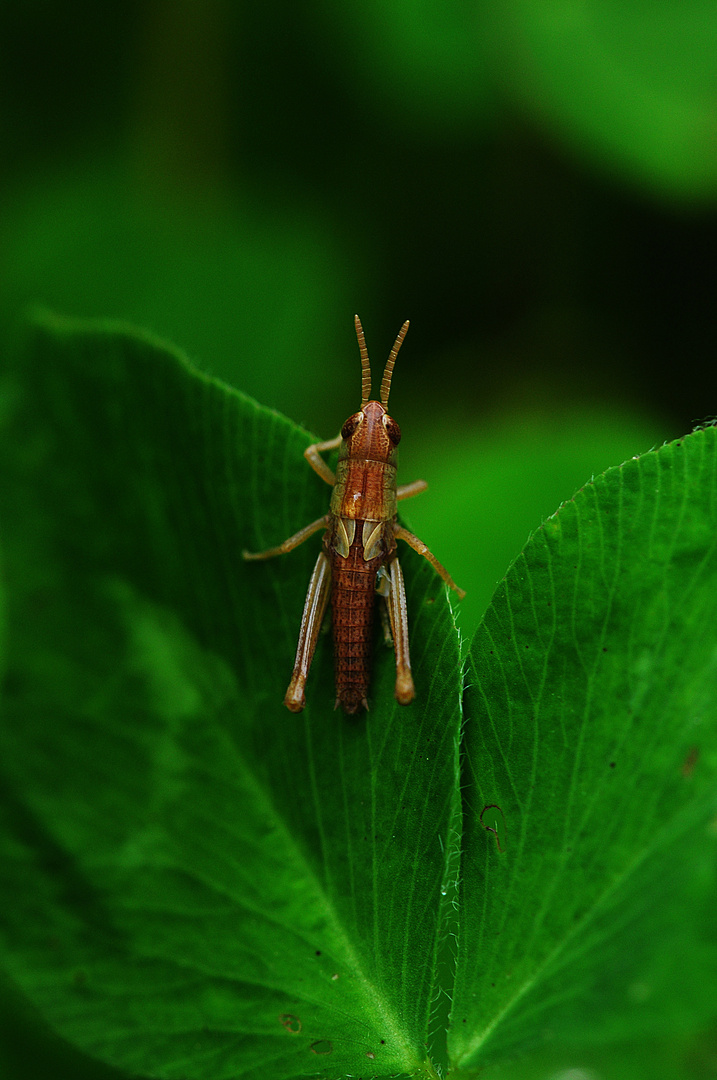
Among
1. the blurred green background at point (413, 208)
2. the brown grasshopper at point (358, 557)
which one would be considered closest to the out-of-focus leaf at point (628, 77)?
the blurred green background at point (413, 208)

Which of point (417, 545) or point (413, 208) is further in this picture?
point (413, 208)

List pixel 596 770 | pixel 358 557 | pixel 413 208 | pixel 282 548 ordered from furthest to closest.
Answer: pixel 413 208
pixel 358 557
pixel 282 548
pixel 596 770

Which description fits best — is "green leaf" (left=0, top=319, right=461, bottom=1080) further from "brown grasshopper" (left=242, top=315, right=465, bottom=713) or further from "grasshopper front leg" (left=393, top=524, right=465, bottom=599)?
"grasshopper front leg" (left=393, top=524, right=465, bottom=599)

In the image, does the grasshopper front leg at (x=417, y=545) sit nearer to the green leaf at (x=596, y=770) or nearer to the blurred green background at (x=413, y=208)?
the green leaf at (x=596, y=770)

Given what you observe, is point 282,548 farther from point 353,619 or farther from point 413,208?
point 413,208

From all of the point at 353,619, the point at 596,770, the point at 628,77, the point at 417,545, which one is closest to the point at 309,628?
the point at 353,619

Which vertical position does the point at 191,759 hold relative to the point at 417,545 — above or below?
below
